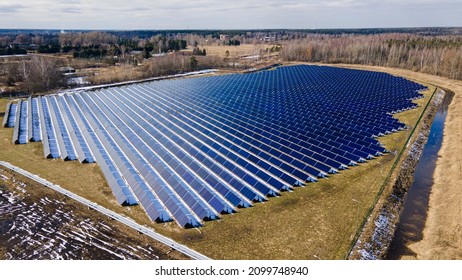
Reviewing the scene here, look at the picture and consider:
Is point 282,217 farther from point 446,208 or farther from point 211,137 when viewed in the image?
point 211,137

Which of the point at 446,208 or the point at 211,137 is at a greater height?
the point at 211,137

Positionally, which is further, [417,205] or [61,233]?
[417,205]

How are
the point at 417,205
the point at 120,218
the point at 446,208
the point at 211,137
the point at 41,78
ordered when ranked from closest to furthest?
the point at 120,218 → the point at 446,208 → the point at 417,205 → the point at 211,137 → the point at 41,78

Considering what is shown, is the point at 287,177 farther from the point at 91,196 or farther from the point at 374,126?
the point at 374,126

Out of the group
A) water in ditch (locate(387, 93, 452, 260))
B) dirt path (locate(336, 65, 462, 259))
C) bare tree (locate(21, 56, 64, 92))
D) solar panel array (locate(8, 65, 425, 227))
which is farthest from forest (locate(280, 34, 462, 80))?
bare tree (locate(21, 56, 64, 92))

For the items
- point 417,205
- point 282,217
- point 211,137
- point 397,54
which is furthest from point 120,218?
point 397,54

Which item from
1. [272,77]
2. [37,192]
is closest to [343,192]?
[37,192]

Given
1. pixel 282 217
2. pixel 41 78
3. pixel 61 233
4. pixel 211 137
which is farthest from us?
pixel 41 78
